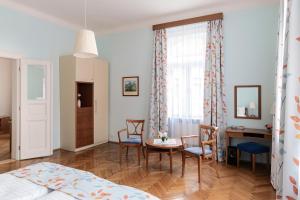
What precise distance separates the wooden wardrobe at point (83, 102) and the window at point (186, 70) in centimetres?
188

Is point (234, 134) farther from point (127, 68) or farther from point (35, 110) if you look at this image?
point (35, 110)

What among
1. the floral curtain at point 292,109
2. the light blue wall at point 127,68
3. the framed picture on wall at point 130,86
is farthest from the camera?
the framed picture on wall at point 130,86

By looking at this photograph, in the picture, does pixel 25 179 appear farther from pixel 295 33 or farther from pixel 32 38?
pixel 32 38

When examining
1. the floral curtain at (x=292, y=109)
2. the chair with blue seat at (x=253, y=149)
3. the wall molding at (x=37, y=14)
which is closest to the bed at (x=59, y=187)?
the floral curtain at (x=292, y=109)

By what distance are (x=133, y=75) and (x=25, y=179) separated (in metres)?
3.91

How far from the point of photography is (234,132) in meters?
3.73

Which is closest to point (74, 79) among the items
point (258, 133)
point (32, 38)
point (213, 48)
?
point (32, 38)

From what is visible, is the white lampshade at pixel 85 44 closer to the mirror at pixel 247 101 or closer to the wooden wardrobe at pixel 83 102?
the wooden wardrobe at pixel 83 102

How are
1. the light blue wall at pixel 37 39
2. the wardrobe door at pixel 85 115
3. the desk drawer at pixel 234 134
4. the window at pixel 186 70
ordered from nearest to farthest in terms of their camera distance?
the desk drawer at pixel 234 134 → the light blue wall at pixel 37 39 → the window at pixel 186 70 → the wardrobe door at pixel 85 115

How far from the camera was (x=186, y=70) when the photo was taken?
4.54m

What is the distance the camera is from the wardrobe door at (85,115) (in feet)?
15.9

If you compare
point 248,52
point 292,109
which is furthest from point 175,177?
point 248,52

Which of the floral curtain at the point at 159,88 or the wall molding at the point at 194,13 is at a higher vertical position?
the wall molding at the point at 194,13

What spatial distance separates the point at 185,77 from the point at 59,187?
3572 millimetres
